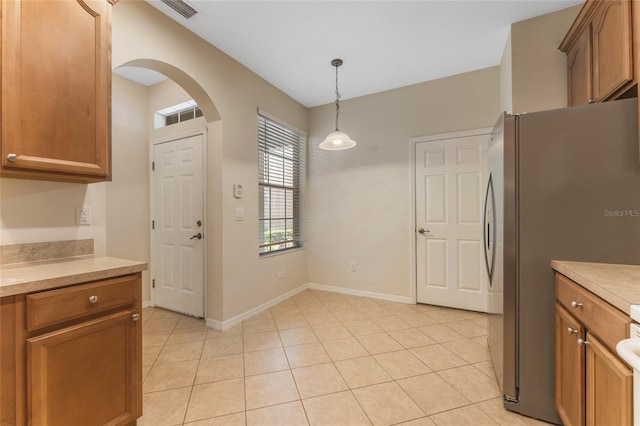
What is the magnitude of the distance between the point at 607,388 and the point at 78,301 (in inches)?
84.4

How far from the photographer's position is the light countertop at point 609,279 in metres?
0.92

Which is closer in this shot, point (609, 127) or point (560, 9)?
point (609, 127)

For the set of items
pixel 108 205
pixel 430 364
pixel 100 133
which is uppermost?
pixel 100 133

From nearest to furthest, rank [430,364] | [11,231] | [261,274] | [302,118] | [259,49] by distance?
[11,231] → [430,364] → [259,49] → [261,274] → [302,118]

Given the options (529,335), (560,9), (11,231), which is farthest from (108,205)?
(560,9)

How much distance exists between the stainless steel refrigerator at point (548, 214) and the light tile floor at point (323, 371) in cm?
30

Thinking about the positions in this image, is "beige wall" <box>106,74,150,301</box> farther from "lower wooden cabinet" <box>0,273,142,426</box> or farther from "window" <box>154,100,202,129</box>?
"lower wooden cabinet" <box>0,273,142,426</box>

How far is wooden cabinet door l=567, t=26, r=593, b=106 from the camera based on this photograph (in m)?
1.83

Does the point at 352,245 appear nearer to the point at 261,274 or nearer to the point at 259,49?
the point at 261,274

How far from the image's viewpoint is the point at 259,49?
2.69 m

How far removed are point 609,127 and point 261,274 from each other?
310 centimetres

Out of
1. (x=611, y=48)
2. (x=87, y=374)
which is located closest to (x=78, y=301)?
(x=87, y=374)

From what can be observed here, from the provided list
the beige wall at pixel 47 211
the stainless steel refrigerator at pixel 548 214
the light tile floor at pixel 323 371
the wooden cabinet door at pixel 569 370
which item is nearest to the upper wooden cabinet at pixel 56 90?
the beige wall at pixel 47 211

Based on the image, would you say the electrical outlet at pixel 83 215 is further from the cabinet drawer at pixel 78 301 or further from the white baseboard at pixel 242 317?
the white baseboard at pixel 242 317
